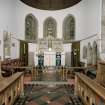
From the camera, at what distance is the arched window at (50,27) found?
16766mm

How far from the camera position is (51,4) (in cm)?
1611

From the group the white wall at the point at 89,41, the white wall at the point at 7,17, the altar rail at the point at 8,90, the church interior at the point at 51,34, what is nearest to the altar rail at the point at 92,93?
the altar rail at the point at 8,90

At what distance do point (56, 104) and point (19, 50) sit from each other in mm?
10294

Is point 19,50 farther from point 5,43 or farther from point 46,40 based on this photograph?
point 5,43

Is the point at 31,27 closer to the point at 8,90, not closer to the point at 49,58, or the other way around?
the point at 49,58

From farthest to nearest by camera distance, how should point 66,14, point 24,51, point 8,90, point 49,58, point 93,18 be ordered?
point 66,14 → point 24,51 → point 49,58 → point 93,18 → point 8,90

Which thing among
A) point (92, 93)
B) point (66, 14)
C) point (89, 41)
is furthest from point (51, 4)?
point (92, 93)

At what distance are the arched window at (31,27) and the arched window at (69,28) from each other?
8.78ft

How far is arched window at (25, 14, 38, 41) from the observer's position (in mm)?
16094

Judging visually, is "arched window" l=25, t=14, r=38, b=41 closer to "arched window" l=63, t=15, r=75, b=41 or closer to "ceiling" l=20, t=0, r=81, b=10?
"ceiling" l=20, t=0, r=81, b=10

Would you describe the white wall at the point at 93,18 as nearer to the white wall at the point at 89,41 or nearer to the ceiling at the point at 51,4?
the white wall at the point at 89,41

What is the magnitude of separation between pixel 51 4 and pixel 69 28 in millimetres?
2711

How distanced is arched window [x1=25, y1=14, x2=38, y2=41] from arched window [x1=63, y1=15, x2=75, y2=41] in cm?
268

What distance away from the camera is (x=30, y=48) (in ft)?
50.9
